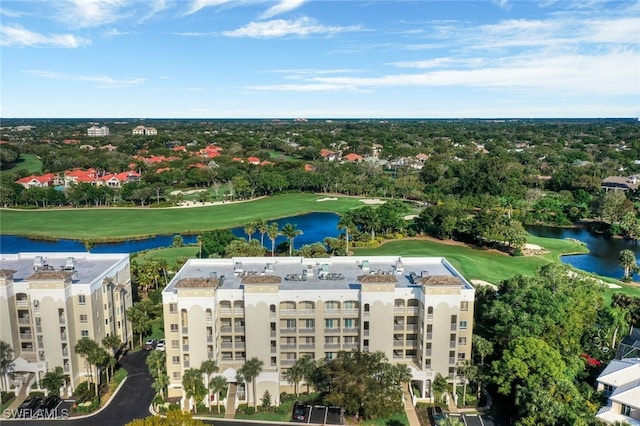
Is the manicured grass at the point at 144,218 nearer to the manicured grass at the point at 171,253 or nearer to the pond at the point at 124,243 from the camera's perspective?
the pond at the point at 124,243

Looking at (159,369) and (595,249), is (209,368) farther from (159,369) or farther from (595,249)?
(595,249)

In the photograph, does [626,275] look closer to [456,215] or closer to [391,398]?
[456,215]

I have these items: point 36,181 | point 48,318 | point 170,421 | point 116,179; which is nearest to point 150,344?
point 48,318

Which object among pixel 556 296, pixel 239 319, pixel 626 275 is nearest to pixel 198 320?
pixel 239 319

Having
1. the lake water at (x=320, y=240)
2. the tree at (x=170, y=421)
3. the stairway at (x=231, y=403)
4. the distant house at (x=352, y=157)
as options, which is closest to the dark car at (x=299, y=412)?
the stairway at (x=231, y=403)

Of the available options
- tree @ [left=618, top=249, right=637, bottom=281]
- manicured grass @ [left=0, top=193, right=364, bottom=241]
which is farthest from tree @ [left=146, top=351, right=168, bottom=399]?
tree @ [left=618, top=249, right=637, bottom=281]

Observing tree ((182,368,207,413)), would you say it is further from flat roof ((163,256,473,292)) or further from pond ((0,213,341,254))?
pond ((0,213,341,254))
